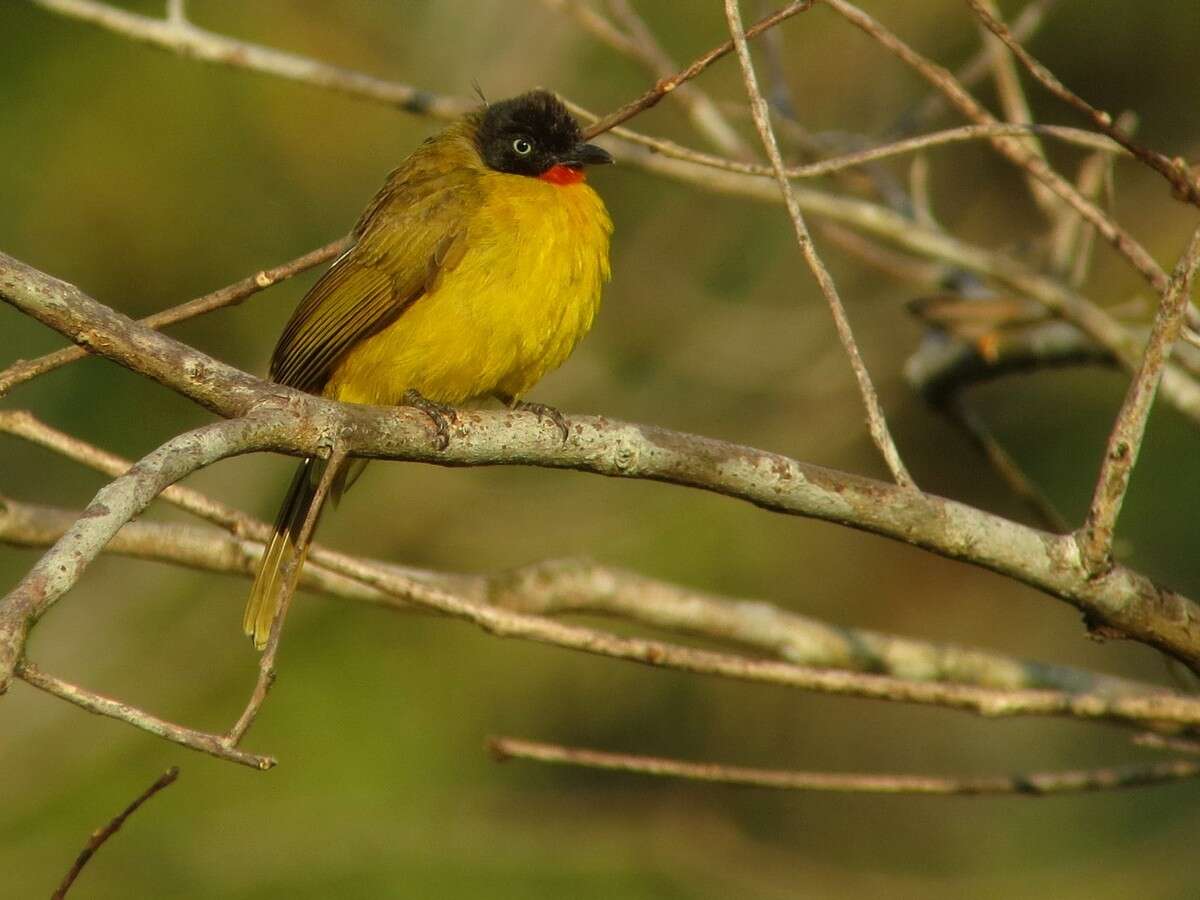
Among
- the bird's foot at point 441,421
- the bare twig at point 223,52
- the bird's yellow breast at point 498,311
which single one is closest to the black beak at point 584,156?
the bird's yellow breast at point 498,311

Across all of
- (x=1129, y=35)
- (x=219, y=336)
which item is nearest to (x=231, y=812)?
(x=219, y=336)

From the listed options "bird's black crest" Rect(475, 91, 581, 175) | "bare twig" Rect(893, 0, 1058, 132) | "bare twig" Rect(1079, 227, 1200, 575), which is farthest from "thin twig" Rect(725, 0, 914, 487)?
"bare twig" Rect(893, 0, 1058, 132)

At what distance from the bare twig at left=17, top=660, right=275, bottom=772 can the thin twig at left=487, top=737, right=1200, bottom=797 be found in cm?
126

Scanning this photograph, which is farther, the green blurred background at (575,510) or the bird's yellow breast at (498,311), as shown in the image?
the green blurred background at (575,510)

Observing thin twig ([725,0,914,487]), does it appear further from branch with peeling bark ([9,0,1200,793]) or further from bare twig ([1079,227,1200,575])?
bare twig ([1079,227,1200,575])

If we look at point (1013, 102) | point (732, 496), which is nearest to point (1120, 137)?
point (732, 496)

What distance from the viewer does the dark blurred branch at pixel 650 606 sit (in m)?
3.76

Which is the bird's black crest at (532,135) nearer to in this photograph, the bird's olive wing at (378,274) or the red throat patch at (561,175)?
the red throat patch at (561,175)

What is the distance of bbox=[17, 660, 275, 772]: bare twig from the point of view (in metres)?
1.85

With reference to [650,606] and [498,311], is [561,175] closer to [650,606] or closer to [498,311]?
[498,311]

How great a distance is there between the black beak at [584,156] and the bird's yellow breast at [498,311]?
0.22 metres

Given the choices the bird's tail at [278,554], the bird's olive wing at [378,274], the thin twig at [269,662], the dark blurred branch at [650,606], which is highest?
the bird's olive wing at [378,274]

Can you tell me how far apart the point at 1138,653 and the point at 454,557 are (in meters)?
3.49

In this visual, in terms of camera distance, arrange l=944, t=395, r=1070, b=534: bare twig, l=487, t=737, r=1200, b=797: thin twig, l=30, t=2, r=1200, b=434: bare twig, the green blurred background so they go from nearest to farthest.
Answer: l=487, t=737, r=1200, b=797: thin twig → l=30, t=2, r=1200, b=434: bare twig → l=944, t=395, r=1070, b=534: bare twig → the green blurred background
